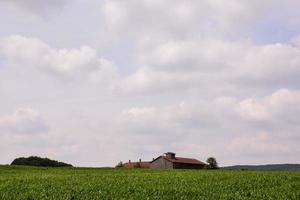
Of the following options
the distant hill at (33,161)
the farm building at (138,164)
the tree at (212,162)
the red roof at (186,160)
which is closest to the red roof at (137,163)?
the farm building at (138,164)

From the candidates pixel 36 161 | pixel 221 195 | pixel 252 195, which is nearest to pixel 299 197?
pixel 252 195

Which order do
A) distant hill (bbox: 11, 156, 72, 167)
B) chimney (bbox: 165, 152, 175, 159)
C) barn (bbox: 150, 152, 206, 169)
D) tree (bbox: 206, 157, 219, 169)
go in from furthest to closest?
tree (bbox: 206, 157, 219, 169)
chimney (bbox: 165, 152, 175, 159)
barn (bbox: 150, 152, 206, 169)
distant hill (bbox: 11, 156, 72, 167)

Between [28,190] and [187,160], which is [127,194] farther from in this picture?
[187,160]

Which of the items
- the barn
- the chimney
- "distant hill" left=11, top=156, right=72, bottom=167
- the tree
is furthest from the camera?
the tree

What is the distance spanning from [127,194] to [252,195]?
7335 mm

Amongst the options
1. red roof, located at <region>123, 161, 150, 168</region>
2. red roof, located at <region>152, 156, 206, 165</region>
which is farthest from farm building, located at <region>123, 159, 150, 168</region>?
red roof, located at <region>152, 156, 206, 165</region>

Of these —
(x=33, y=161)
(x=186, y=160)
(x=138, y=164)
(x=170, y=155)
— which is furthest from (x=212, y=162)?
(x=33, y=161)

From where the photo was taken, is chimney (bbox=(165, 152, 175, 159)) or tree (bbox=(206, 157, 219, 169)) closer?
chimney (bbox=(165, 152, 175, 159))

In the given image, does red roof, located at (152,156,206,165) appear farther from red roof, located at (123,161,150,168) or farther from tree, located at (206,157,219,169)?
red roof, located at (123,161,150,168)

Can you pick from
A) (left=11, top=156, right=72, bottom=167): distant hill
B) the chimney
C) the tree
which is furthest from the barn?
(left=11, top=156, right=72, bottom=167): distant hill

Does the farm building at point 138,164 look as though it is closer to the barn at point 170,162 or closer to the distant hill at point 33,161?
the barn at point 170,162

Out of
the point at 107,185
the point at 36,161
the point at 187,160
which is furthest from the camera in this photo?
the point at 187,160

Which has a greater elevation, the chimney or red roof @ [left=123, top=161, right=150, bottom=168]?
the chimney

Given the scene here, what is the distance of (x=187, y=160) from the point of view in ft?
608
